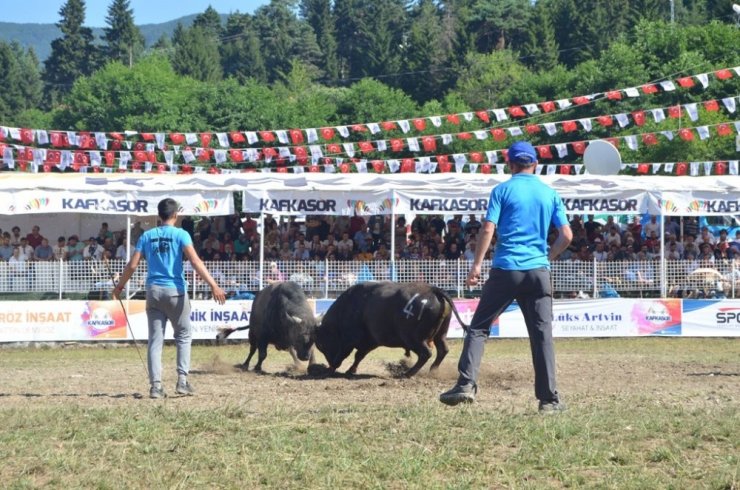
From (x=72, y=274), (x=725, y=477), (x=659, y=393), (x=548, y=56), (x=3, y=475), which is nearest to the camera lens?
(x=725, y=477)

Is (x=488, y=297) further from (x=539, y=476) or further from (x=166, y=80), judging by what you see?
(x=166, y=80)

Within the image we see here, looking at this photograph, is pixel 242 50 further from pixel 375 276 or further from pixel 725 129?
pixel 375 276

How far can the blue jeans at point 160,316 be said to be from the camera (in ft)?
37.9

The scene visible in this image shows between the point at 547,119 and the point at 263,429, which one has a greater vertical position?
the point at 547,119

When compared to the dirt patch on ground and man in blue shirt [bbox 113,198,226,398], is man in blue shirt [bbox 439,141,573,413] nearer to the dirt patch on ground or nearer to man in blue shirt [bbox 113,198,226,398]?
the dirt patch on ground

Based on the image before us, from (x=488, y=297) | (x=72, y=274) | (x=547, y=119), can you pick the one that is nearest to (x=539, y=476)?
(x=488, y=297)

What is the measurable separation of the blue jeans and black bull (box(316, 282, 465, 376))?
3.97 meters

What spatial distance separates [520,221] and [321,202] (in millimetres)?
15247

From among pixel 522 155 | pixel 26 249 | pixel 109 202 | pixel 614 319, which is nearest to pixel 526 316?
pixel 522 155

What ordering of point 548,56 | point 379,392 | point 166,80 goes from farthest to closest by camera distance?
point 548,56, point 166,80, point 379,392

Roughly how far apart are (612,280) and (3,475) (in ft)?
57.1

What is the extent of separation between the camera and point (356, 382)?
46.5 feet

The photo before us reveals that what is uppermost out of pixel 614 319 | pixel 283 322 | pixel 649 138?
pixel 649 138

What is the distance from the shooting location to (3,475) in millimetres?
7730
